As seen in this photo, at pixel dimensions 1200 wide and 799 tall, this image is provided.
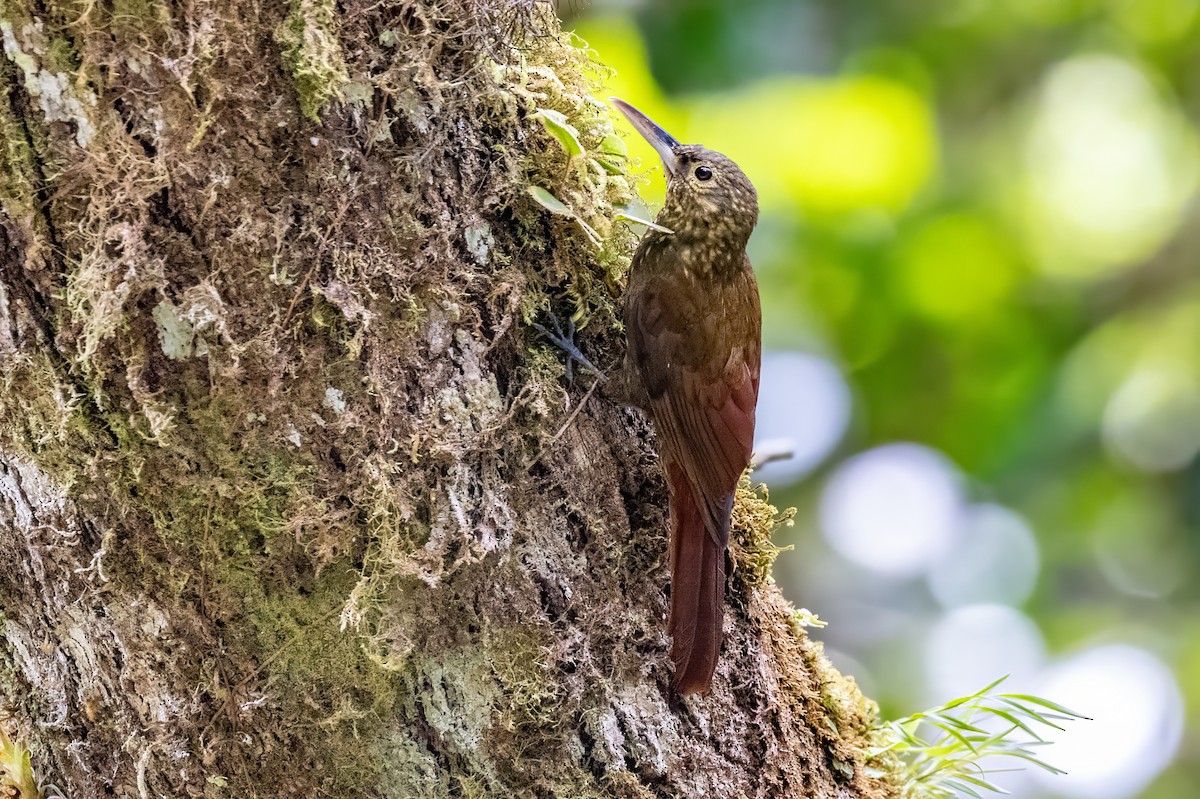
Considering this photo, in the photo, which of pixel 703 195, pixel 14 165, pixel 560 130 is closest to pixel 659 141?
pixel 703 195

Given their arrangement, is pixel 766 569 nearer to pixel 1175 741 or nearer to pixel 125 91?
pixel 125 91

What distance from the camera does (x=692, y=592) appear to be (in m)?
2.01

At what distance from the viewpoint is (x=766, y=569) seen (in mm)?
2314

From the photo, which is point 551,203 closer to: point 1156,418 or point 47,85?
point 47,85

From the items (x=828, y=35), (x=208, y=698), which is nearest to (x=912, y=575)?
(x=828, y=35)

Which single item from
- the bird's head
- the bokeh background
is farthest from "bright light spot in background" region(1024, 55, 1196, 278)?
the bird's head

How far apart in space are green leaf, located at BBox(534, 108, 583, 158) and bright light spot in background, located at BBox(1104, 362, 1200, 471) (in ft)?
13.2

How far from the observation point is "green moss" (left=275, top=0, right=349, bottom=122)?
163 centimetres

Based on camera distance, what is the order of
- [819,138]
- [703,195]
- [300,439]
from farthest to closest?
[819,138], [703,195], [300,439]

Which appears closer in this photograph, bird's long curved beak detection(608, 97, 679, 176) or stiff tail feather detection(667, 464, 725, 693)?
stiff tail feather detection(667, 464, 725, 693)

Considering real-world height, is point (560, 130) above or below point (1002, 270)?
below

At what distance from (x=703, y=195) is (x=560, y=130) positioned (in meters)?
1.01

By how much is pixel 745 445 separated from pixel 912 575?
4.17m

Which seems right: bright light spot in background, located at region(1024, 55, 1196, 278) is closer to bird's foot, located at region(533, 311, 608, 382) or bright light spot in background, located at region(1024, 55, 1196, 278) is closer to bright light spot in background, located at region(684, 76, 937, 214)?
bright light spot in background, located at region(684, 76, 937, 214)
